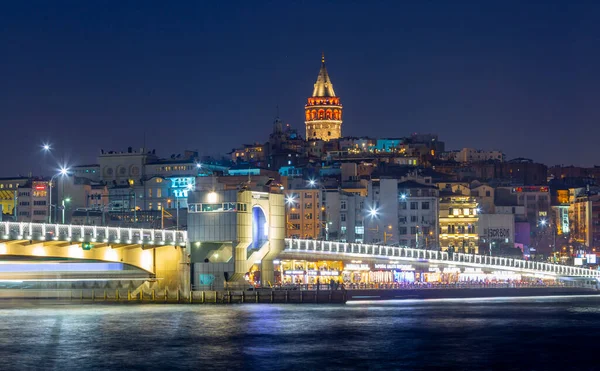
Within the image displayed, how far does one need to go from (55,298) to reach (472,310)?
43.2m

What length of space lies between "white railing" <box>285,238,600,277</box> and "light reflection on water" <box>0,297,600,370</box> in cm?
1333

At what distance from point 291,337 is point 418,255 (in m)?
64.4

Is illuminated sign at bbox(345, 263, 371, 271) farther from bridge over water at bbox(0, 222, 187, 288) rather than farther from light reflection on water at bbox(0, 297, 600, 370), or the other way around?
bridge over water at bbox(0, 222, 187, 288)

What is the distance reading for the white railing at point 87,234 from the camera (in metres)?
109

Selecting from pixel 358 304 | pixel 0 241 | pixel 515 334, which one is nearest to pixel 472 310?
pixel 358 304

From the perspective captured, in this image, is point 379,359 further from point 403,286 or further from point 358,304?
point 403,286

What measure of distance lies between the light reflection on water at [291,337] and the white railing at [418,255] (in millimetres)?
13328

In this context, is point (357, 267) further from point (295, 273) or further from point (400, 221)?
point (400, 221)

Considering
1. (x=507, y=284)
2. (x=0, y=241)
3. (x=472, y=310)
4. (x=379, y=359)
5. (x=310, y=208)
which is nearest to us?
(x=379, y=359)

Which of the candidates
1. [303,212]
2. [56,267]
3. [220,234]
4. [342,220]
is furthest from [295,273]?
[220,234]

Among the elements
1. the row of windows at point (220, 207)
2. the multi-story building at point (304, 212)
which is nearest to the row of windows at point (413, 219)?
the multi-story building at point (304, 212)

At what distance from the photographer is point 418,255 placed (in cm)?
15100

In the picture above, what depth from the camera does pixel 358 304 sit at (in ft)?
429

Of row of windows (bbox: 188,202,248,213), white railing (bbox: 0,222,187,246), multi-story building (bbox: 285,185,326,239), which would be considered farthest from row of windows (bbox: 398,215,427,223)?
row of windows (bbox: 188,202,248,213)
